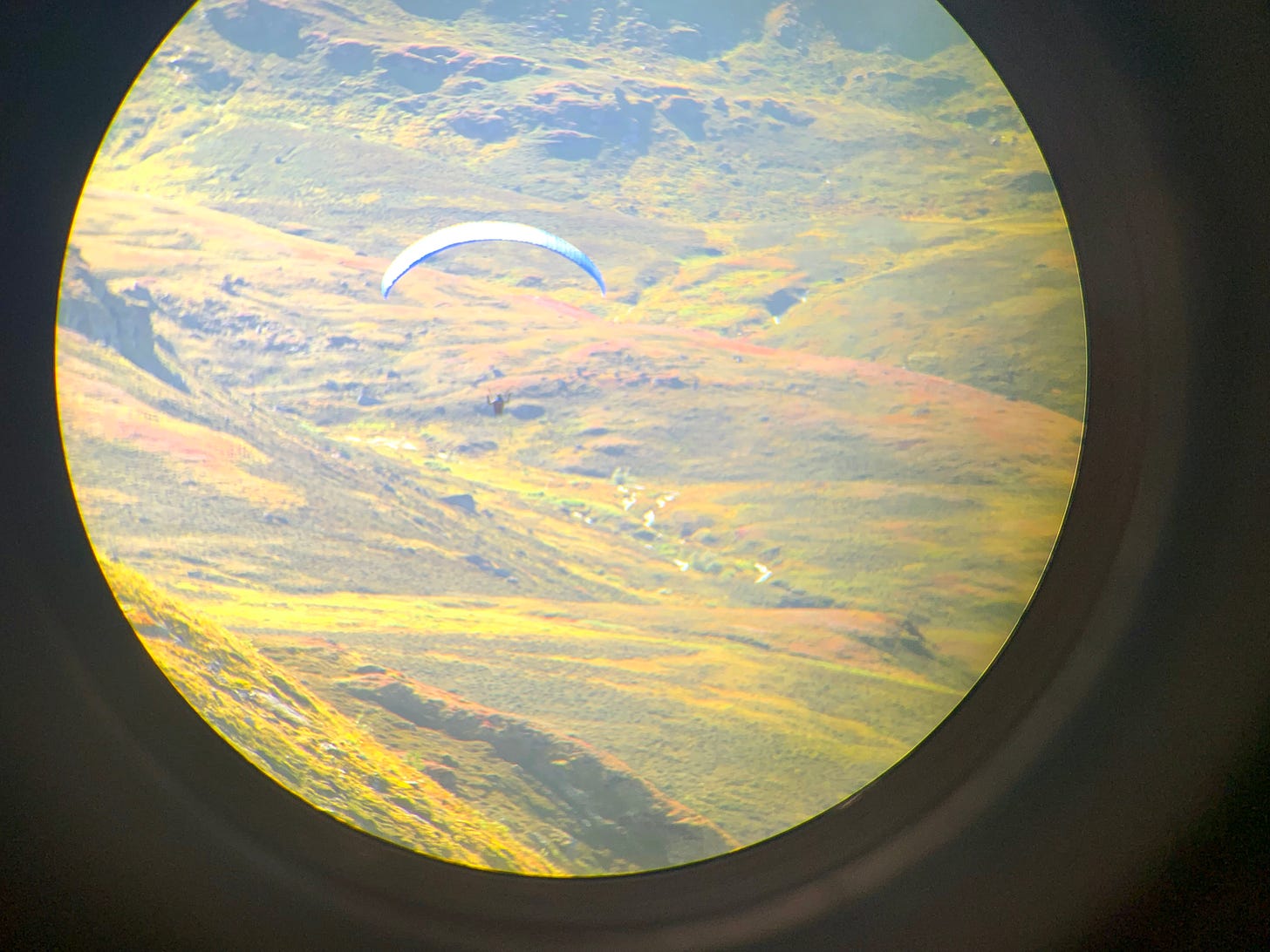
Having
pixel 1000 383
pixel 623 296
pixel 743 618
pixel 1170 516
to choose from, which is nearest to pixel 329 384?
pixel 623 296

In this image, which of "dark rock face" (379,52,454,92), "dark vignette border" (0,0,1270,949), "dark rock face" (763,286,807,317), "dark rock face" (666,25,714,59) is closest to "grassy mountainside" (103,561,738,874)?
"dark rock face" (763,286,807,317)

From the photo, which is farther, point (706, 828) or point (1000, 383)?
point (1000, 383)

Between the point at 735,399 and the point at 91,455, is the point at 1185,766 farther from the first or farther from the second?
the point at 91,455

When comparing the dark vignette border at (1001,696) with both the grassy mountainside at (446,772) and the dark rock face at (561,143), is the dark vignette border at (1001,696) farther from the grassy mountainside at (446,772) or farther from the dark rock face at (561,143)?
the dark rock face at (561,143)

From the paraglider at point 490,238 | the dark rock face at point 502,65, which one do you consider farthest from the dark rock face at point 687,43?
the paraglider at point 490,238

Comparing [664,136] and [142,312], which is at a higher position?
[664,136]

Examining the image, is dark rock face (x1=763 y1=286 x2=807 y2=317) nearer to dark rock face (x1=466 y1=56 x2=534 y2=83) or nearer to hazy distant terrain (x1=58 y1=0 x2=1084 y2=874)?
hazy distant terrain (x1=58 y1=0 x2=1084 y2=874)

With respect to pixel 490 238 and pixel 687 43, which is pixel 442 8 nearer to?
pixel 687 43
